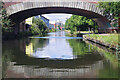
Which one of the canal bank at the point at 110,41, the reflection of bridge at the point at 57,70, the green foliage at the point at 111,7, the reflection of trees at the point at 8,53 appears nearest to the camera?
the reflection of bridge at the point at 57,70

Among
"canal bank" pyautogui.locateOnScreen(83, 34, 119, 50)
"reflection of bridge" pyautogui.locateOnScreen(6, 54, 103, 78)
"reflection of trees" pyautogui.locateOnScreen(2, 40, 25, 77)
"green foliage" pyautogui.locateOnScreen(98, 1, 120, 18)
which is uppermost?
"green foliage" pyautogui.locateOnScreen(98, 1, 120, 18)

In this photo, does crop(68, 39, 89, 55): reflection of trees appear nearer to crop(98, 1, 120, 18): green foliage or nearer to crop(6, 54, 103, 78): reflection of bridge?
crop(6, 54, 103, 78): reflection of bridge

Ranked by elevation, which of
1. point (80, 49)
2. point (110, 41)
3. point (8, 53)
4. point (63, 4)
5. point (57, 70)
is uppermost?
point (63, 4)

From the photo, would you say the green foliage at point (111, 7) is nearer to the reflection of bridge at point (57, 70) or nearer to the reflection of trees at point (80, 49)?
the reflection of trees at point (80, 49)

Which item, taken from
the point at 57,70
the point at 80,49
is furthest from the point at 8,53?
the point at 57,70

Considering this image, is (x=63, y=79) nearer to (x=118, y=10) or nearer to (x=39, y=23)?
(x=118, y=10)

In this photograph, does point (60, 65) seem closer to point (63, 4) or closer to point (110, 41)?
point (110, 41)

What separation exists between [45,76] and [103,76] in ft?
7.38

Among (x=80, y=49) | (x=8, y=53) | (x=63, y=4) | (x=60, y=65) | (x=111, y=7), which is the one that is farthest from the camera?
(x=63, y=4)

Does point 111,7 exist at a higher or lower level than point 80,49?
higher

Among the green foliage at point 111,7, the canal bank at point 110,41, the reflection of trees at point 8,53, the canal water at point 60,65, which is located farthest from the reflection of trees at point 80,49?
the green foliage at point 111,7

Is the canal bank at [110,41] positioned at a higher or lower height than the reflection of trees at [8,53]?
higher

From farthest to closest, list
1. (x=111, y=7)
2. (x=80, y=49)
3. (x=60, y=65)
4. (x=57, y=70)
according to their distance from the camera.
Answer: (x=111, y=7) < (x=80, y=49) < (x=60, y=65) < (x=57, y=70)

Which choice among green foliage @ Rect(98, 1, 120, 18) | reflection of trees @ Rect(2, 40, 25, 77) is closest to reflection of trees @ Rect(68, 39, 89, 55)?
reflection of trees @ Rect(2, 40, 25, 77)
